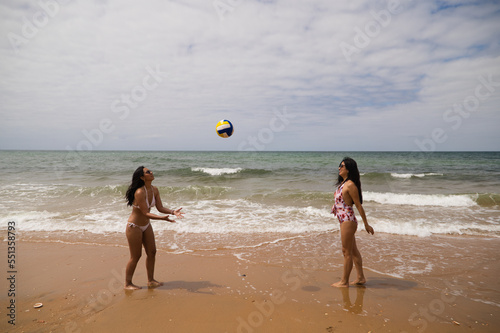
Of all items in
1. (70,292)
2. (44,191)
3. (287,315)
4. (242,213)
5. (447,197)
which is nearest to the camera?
(287,315)

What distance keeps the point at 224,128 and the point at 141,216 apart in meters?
4.51

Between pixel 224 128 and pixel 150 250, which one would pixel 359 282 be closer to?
pixel 150 250

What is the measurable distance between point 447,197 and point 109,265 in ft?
48.6

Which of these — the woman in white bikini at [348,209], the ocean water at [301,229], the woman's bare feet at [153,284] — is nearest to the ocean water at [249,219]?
the ocean water at [301,229]

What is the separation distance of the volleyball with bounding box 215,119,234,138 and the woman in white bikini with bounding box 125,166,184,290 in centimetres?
407

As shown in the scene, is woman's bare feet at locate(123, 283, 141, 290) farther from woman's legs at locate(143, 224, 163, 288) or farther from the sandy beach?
woman's legs at locate(143, 224, 163, 288)

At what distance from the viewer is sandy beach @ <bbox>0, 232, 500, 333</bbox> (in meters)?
3.50

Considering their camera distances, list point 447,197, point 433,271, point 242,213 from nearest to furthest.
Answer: point 433,271 → point 242,213 → point 447,197

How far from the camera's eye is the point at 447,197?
13.6 m

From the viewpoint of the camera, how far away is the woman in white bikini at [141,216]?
4.21 metres

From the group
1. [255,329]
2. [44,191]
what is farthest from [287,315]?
[44,191]

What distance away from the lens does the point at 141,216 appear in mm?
4344

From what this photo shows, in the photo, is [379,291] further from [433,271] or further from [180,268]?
[180,268]

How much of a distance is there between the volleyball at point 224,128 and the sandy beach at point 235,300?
381 cm
